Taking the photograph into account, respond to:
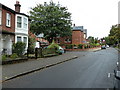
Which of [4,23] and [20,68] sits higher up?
[4,23]

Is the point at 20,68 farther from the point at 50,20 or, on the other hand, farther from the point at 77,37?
the point at 77,37

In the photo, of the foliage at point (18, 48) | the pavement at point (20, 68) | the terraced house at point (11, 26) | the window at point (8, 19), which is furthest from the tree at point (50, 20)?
the pavement at point (20, 68)

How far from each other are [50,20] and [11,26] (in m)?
23.8

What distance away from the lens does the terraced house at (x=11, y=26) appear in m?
19.9

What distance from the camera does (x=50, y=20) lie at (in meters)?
44.8

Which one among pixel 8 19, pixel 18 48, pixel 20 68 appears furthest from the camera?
pixel 8 19

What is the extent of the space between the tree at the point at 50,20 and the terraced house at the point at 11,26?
1992cm

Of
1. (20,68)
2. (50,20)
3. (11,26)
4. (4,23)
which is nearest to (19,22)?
(11,26)

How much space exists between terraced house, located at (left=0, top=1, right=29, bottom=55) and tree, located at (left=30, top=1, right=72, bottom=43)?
1992 centimetres

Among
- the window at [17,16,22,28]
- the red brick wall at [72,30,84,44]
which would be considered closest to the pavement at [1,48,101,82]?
the window at [17,16,22,28]

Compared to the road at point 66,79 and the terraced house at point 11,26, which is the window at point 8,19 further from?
the road at point 66,79

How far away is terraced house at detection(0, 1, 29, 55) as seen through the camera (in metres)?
19.9

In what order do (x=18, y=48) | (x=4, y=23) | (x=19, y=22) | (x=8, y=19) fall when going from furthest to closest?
(x=19, y=22) < (x=8, y=19) < (x=4, y=23) < (x=18, y=48)

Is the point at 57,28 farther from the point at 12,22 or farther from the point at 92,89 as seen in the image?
the point at 92,89
